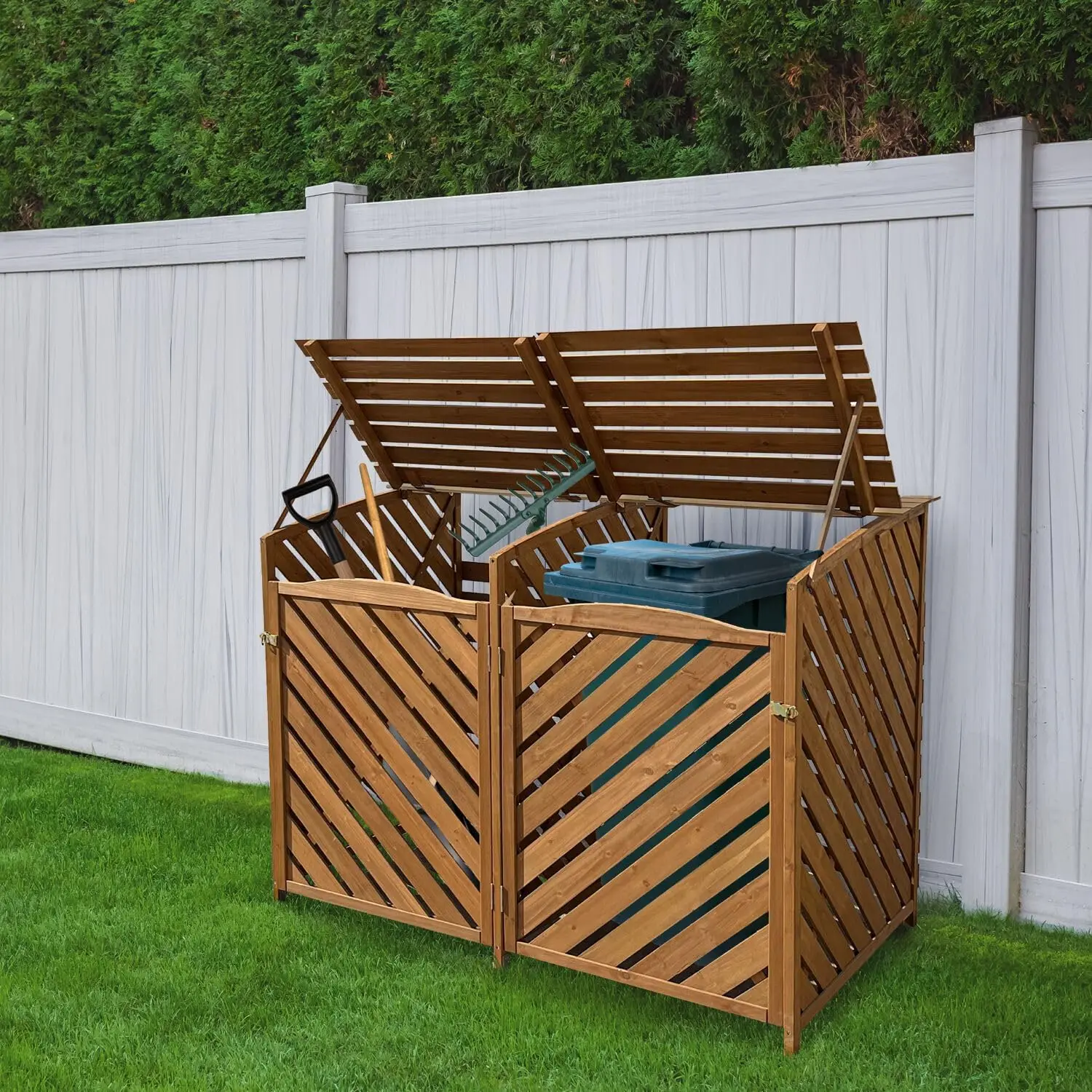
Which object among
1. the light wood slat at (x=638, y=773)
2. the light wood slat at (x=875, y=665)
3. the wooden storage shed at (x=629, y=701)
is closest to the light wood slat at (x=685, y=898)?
the wooden storage shed at (x=629, y=701)

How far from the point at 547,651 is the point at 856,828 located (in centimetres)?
97

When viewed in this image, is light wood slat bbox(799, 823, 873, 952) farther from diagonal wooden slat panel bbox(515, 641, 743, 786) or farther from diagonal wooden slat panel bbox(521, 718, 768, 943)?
diagonal wooden slat panel bbox(515, 641, 743, 786)

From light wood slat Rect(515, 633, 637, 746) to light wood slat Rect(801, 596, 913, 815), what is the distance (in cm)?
48

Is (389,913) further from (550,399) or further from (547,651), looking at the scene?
(550,399)

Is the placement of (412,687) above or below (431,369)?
below

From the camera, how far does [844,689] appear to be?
364cm

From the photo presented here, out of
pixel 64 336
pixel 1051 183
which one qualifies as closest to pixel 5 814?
pixel 64 336

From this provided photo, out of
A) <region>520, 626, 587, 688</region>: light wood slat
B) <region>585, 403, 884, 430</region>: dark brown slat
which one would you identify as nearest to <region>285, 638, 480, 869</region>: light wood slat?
<region>520, 626, 587, 688</region>: light wood slat

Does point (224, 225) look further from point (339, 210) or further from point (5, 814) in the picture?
point (5, 814)

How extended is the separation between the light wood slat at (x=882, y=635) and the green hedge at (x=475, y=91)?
1.60 metres

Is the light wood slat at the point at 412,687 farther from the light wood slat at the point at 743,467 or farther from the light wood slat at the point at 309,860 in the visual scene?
the light wood slat at the point at 743,467

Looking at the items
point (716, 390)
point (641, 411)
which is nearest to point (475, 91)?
point (641, 411)

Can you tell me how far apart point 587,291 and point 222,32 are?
116 inches

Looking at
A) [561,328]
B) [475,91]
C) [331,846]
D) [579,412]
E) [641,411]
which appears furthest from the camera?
[475,91]
